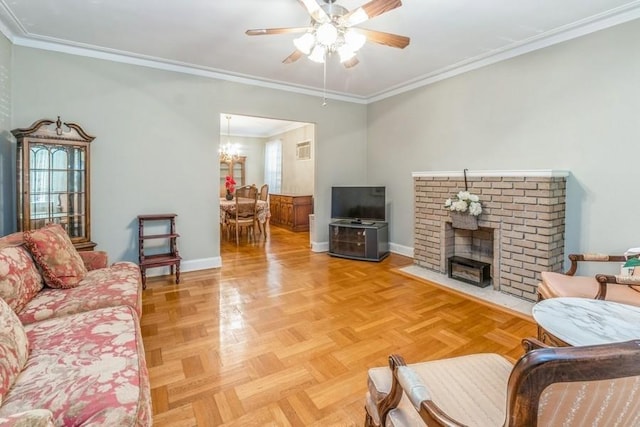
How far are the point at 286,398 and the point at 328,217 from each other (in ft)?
12.1

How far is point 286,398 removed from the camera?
1.74 metres

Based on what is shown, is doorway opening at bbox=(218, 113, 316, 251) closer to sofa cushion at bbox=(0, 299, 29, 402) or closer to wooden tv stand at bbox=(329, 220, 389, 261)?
wooden tv stand at bbox=(329, 220, 389, 261)

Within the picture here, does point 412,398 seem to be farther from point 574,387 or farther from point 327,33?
point 327,33

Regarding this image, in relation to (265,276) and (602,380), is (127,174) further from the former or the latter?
(602,380)

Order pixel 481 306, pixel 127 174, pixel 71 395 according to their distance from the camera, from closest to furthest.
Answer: pixel 71 395 → pixel 481 306 → pixel 127 174

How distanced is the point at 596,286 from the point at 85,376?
3.03 metres

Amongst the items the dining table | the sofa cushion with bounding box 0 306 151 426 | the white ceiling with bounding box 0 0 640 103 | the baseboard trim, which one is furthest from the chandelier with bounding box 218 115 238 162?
the sofa cushion with bounding box 0 306 151 426

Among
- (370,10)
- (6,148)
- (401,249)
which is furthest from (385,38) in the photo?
(6,148)

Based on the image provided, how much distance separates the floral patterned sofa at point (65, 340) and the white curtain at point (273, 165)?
668 centimetres

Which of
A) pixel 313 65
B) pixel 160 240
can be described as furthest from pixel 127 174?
pixel 313 65

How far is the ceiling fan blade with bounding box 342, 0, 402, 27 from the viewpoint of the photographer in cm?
189

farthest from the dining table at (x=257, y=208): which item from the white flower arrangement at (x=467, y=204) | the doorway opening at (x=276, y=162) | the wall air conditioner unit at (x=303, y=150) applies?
the white flower arrangement at (x=467, y=204)

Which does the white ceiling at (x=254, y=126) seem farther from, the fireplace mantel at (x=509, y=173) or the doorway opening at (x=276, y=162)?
the fireplace mantel at (x=509, y=173)

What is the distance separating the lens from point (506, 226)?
3.29 metres
